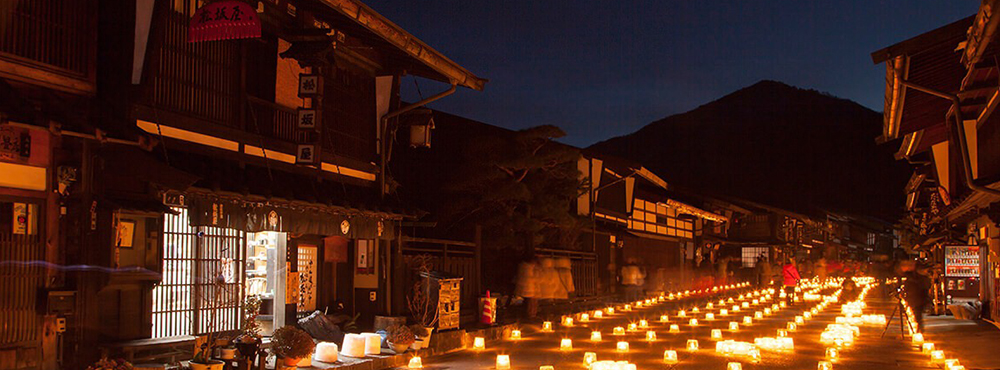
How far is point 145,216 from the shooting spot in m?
13.0

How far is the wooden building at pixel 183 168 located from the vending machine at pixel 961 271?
19.1m

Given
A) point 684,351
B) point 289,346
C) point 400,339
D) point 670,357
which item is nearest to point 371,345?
point 400,339

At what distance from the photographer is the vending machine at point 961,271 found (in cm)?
2759

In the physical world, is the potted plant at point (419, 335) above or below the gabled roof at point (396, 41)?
below

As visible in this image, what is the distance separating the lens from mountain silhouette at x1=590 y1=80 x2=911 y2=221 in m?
150

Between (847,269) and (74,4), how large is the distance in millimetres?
72387

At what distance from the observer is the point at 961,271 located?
2806 cm

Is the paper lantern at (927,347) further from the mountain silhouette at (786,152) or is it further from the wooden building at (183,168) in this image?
the mountain silhouette at (786,152)

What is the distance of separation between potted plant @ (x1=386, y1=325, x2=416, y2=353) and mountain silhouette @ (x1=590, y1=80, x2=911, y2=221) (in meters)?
124

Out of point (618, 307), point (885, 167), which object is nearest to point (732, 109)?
point (885, 167)

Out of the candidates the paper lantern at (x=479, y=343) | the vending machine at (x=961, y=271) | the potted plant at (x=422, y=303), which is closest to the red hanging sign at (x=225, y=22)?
the potted plant at (x=422, y=303)

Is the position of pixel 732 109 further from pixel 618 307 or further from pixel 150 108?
pixel 150 108

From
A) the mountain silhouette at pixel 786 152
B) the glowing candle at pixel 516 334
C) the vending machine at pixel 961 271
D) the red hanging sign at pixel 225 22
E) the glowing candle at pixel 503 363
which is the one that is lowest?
the glowing candle at pixel 516 334

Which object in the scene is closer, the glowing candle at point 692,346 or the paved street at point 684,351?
the paved street at point 684,351
